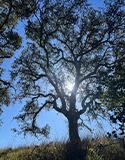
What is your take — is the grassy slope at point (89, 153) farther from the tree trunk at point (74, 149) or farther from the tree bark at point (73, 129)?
the tree bark at point (73, 129)

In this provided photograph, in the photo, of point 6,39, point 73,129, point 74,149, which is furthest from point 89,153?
point 6,39

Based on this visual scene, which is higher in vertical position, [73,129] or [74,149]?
[73,129]

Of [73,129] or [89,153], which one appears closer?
[89,153]

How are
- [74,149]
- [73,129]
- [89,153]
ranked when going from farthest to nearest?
[73,129], [74,149], [89,153]

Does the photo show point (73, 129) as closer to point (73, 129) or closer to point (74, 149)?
point (73, 129)

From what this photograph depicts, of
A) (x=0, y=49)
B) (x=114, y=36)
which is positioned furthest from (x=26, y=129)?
(x=114, y=36)

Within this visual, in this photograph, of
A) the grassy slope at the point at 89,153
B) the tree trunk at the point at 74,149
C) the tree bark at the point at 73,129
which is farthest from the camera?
the tree bark at the point at 73,129

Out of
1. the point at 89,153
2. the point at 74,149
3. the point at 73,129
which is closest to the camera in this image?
the point at 89,153

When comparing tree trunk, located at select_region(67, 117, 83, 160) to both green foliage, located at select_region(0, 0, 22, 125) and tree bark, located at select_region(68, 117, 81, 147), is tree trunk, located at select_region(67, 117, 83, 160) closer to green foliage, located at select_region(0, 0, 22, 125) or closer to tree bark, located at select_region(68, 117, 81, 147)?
tree bark, located at select_region(68, 117, 81, 147)

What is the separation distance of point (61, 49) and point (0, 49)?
18.5 feet

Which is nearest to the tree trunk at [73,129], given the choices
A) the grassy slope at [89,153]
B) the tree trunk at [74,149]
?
the tree trunk at [74,149]

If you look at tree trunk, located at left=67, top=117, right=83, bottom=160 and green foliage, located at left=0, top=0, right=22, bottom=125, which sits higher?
green foliage, located at left=0, top=0, right=22, bottom=125

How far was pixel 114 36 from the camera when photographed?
38.3 ft

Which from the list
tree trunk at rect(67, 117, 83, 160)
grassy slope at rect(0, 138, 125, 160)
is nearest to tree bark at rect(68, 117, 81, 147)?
tree trunk at rect(67, 117, 83, 160)
